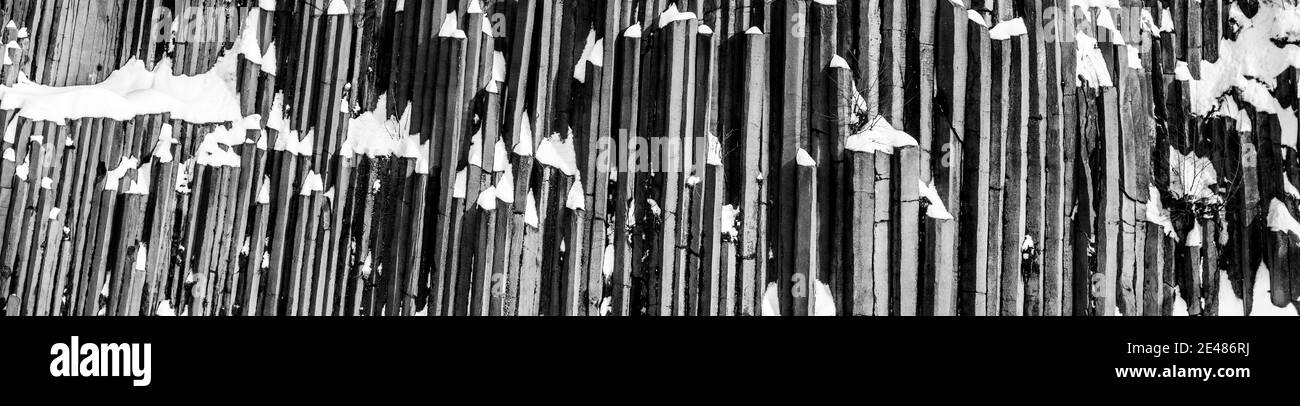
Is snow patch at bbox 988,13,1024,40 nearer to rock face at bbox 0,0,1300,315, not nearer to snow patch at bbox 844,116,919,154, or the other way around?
rock face at bbox 0,0,1300,315

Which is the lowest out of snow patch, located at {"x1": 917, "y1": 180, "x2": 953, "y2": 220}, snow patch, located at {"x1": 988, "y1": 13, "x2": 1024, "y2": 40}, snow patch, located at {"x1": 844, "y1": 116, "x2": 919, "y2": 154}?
snow patch, located at {"x1": 917, "y1": 180, "x2": 953, "y2": 220}

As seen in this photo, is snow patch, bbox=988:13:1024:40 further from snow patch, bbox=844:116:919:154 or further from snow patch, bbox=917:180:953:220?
snow patch, bbox=917:180:953:220

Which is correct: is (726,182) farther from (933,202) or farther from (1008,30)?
(1008,30)

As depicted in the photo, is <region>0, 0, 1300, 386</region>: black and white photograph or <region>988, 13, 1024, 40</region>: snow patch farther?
<region>988, 13, 1024, 40</region>: snow patch

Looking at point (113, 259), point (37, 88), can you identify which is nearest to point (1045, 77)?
point (113, 259)

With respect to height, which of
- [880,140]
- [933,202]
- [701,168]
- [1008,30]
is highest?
[1008,30]

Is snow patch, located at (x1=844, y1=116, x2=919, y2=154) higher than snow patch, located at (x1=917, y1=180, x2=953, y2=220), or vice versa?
snow patch, located at (x1=844, y1=116, x2=919, y2=154)

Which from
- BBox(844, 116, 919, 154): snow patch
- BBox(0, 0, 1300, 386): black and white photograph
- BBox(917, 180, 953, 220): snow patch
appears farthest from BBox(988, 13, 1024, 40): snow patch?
BBox(917, 180, 953, 220): snow patch

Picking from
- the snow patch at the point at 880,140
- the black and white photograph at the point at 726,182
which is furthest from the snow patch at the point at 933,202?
the snow patch at the point at 880,140

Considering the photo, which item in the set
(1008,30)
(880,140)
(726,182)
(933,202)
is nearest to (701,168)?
(726,182)

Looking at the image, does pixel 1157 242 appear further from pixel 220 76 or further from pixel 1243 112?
pixel 220 76

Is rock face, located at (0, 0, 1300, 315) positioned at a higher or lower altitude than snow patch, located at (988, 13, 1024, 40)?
lower
